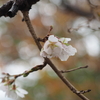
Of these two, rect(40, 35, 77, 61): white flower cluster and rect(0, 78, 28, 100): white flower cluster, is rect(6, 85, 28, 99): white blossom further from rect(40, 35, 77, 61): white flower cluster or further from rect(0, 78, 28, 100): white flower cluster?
rect(40, 35, 77, 61): white flower cluster

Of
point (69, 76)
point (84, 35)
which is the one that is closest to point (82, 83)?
point (69, 76)

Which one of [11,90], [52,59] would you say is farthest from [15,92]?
[52,59]

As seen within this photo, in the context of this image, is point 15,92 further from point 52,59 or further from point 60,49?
point 52,59

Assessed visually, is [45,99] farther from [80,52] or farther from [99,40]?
[99,40]

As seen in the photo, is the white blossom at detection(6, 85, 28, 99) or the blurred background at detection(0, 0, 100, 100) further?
the blurred background at detection(0, 0, 100, 100)

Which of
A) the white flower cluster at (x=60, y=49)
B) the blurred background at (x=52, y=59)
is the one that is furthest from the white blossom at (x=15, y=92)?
the blurred background at (x=52, y=59)

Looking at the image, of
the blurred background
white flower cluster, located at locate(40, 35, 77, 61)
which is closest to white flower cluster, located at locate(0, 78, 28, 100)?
white flower cluster, located at locate(40, 35, 77, 61)
